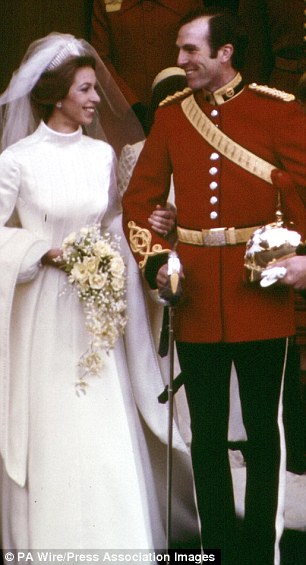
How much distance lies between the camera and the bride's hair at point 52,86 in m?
4.20

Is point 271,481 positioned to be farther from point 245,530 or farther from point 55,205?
point 55,205

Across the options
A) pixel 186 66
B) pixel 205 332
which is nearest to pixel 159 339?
pixel 205 332

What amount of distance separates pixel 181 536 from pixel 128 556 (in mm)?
412

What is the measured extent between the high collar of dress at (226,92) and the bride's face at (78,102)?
54cm

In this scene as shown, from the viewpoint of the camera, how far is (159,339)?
14.4ft

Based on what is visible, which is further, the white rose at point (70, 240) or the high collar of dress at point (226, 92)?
the white rose at point (70, 240)

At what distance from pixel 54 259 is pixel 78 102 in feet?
2.02

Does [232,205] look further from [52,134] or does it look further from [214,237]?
[52,134]

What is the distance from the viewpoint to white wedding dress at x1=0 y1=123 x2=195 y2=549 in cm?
412

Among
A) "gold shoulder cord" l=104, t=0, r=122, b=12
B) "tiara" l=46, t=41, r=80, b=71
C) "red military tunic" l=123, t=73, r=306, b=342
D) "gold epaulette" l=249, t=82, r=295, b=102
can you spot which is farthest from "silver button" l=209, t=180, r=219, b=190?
"gold shoulder cord" l=104, t=0, r=122, b=12

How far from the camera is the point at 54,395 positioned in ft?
13.7

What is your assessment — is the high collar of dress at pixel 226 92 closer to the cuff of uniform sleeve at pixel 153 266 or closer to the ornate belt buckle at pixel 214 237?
the ornate belt buckle at pixel 214 237

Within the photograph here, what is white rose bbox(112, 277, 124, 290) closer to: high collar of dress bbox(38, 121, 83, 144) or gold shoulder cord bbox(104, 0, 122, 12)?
high collar of dress bbox(38, 121, 83, 144)

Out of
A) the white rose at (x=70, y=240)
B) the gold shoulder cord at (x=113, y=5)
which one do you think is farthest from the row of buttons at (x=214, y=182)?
the gold shoulder cord at (x=113, y=5)
